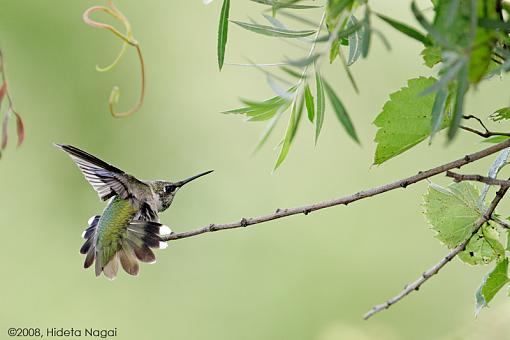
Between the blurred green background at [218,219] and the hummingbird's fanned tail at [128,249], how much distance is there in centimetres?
263

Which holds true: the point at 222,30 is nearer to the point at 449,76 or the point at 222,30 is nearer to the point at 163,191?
the point at 449,76

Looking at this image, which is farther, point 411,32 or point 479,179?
point 479,179

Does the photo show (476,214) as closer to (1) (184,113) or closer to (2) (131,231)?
(2) (131,231)

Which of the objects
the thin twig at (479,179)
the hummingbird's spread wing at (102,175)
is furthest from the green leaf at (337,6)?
the hummingbird's spread wing at (102,175)

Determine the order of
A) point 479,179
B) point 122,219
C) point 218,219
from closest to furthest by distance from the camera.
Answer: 1. point 479,179
2. point 122,219
3. point 218,219

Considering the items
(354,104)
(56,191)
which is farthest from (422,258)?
(56,191)

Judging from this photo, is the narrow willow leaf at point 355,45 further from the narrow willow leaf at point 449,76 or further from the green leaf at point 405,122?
the narrow willow leaf at point 449,76

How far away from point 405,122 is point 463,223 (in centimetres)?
19

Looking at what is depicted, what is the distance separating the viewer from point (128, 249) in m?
1.68

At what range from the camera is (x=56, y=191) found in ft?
15.3

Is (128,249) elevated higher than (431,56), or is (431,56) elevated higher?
(431,56)

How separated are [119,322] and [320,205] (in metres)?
3.87

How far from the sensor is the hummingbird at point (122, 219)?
159 centimetres

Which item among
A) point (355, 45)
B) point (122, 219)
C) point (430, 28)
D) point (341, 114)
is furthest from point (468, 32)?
point (122, 219)
